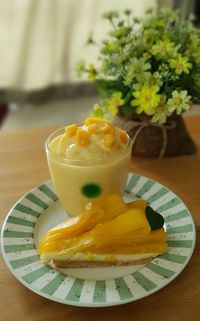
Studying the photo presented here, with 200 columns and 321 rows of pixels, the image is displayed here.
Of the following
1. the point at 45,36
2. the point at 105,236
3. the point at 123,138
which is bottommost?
the point at 45,36

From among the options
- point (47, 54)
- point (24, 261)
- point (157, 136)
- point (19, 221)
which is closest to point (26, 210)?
point (19, 221)

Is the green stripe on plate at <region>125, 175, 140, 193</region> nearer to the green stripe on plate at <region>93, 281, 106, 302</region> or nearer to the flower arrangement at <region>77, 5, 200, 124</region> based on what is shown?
the flower arrangement at <region>77, 5, 200, 124</region>

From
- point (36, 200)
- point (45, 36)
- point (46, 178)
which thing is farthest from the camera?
point (45, 36)

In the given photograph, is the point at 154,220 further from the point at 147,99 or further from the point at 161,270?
the point at 147,99

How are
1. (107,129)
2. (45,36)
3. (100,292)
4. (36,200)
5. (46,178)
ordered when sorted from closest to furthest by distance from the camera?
(100,292) < (107,129) < (36,200) < (46,178) < (45,36)

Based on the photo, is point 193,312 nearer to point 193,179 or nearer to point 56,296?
point 56,296

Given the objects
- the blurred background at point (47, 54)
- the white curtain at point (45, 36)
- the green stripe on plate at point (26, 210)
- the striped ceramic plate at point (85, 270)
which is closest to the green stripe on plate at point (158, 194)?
the striped ceramic plate at point (85, 270)

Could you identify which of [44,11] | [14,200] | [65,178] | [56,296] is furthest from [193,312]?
[44,11]

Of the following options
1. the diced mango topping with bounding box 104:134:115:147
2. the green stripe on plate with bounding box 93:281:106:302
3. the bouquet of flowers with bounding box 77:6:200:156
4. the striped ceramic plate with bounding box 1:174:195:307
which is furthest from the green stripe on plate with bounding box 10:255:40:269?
the bouquet of flowers with bounding box 77:6:200:156
